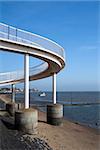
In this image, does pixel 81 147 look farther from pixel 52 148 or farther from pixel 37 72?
pixel 37 72

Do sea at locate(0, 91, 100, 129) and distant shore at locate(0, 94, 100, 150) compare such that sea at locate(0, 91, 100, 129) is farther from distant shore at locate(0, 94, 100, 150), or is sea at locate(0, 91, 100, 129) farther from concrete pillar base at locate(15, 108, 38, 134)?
concrete pillar base at locate(15, 108, 38, 134)

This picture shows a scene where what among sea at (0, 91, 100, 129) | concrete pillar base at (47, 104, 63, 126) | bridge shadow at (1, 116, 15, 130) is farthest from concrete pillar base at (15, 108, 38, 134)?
sea at (0, 91, 100, 129)


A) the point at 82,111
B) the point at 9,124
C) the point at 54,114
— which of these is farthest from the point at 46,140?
the point at 82,111

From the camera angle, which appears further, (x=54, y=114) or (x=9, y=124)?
(x=54, y=114)

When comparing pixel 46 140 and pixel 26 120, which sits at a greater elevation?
pixel 26 120

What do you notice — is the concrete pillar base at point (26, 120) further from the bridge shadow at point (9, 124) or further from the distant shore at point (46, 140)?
the bridge shadow at point (9, 124)

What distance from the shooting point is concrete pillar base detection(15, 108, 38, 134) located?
19516 mm

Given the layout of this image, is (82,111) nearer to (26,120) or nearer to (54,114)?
(54,114)

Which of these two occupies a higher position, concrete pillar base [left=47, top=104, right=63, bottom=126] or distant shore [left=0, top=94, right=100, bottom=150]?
concrete pillar base [left=47, top=104, right=63, bottom=126]

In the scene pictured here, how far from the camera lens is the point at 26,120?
771 inches

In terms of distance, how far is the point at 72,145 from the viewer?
1975 cm

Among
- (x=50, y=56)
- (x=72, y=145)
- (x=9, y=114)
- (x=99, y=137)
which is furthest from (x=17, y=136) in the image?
(x=9, y=114)

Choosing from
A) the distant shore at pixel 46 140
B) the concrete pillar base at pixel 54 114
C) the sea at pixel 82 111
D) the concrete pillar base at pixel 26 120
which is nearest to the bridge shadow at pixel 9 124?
the distant shore at pixel 46 140

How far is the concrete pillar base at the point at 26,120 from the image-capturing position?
19.5 metres
